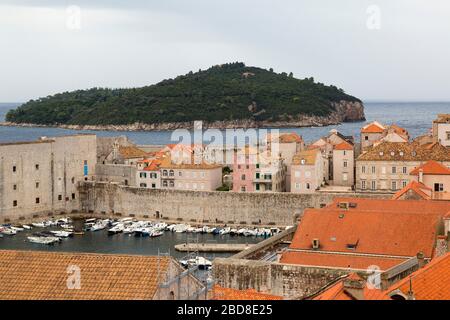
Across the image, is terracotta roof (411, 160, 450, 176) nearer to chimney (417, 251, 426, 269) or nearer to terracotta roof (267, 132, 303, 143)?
terracotta roof (267, 132, 303, 143)

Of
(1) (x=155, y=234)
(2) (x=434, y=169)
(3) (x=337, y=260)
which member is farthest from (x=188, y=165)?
(3) (x=337, y=260)

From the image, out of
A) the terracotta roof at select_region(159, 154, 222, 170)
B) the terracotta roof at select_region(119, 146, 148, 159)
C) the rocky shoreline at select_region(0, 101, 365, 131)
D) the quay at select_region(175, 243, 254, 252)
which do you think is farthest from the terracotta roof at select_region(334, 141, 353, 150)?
the rocky shoreline at select_region(0, 101, 365, 131)

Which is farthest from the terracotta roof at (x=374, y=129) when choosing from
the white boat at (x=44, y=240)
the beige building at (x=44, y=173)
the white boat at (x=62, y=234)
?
the white boat at (x=44, y=240)

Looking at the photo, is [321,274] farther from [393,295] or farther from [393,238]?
[393,295]

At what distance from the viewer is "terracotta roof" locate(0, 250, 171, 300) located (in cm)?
Result: 952

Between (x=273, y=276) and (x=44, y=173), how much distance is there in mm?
29342

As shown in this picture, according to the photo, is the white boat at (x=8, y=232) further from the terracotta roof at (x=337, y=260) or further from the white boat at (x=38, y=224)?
the terracotta roof at (x=337, y=260)

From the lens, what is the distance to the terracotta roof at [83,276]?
9523 millimetres

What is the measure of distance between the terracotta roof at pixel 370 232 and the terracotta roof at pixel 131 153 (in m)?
30.9

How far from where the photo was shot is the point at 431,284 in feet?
33.8

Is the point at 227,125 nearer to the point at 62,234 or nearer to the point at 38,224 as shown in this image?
the point at 38,224

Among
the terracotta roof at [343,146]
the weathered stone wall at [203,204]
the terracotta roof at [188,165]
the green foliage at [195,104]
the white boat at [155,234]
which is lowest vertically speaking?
the white boat at [155,234]

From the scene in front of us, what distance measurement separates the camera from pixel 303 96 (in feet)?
517
